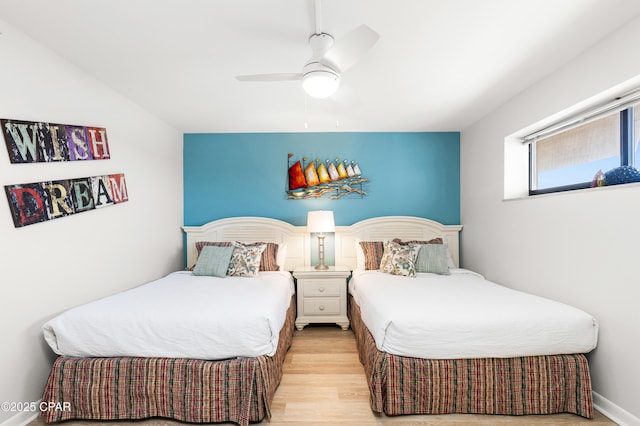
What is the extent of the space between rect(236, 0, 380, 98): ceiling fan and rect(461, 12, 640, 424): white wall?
1581 mm

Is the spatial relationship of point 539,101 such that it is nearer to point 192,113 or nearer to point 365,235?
point 365,235

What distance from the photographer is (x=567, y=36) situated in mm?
1861

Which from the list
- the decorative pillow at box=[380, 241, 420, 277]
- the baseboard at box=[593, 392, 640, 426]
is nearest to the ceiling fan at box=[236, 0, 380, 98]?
the decorative pillow at box=[380, 241, 420, 277]

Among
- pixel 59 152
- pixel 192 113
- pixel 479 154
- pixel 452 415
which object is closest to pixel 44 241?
pixel 59 152

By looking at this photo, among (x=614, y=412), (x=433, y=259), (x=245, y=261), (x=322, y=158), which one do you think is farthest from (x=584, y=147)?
(x=245, y=261)

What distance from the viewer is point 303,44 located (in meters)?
1.95

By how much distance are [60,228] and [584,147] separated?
3.89 meters

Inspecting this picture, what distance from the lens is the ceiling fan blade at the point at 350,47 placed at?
4.83 ft

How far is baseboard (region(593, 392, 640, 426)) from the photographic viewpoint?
5.67 feet

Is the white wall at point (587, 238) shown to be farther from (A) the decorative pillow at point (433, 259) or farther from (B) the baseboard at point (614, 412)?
(A) the decorative pillow at point (433, 259)

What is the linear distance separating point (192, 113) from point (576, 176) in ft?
11.7

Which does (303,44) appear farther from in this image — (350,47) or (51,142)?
(51,142)

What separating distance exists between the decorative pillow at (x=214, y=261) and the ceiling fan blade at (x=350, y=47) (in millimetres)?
2219

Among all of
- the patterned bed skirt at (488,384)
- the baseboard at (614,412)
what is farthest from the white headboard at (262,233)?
the baseboard at (614,412)
